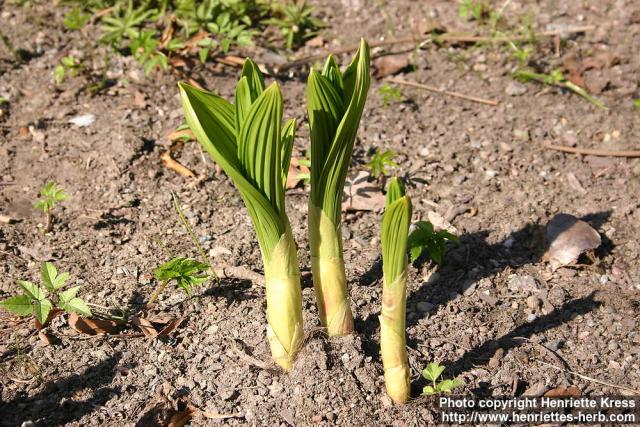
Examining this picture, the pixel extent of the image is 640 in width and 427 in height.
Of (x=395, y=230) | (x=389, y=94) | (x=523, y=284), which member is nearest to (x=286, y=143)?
(x=395, y=230)

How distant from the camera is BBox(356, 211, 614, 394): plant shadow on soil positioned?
2562 mm

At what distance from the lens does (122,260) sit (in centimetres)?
296

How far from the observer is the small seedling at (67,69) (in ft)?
12.6

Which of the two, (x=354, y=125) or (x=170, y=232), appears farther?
(x=170, y=232)

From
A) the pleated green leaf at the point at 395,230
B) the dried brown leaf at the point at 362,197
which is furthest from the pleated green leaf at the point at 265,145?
the dried brown leaf at the point at 362,197

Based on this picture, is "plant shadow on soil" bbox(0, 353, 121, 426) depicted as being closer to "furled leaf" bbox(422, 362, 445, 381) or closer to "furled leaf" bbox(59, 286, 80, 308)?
"furled leaf" bbox(59, 286, 80, 308)

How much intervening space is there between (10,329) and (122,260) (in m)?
0.48

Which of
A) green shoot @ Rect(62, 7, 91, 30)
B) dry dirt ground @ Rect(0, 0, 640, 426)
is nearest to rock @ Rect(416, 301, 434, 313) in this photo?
dry dirt ground @ Rect(0, 0, 640, 426)

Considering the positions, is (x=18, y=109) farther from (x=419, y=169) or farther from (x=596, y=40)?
(x=596, y=40)

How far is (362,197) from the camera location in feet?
10.6

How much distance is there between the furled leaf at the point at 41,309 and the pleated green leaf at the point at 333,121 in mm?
969

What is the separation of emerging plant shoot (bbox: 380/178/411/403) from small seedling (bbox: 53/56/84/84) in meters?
2.42

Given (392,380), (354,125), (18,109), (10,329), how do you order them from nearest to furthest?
(354,125) < (392,380) < (10,329) < (18,109)

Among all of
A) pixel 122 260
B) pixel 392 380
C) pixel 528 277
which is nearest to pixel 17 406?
pixel 122 260
